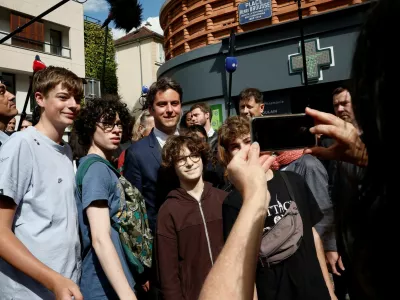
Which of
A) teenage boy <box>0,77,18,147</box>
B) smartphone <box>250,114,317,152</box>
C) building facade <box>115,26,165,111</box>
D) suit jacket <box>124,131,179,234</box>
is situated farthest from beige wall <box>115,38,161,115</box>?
smartphone <box>250,114,317,152</box>

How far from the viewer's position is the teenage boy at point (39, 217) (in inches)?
72.6

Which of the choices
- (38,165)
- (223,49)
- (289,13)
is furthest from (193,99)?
(38,165)

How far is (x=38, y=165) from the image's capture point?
2.13 meters

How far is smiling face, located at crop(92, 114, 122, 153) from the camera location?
2785 mm

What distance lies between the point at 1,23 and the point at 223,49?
1412 cm

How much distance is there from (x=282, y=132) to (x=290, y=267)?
1179 mm

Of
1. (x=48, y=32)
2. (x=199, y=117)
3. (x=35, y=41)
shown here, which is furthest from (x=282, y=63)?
(x=48, y=32)

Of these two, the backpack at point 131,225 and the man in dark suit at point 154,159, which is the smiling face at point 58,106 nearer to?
the backpack at point 131,225

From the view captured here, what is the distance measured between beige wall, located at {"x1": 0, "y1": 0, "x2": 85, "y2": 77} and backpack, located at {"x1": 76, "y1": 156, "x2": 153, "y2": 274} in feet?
66.6

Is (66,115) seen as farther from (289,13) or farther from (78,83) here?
(289,13)

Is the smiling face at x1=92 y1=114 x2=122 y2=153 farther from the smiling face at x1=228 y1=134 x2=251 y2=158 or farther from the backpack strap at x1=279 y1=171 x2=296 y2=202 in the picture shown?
the backpack strap at x1=279 y1=171 x2=296 y2=202

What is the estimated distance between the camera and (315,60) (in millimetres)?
10969

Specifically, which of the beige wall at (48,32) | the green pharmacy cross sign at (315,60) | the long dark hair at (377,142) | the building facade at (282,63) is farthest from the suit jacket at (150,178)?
the beige wall at (48,32)

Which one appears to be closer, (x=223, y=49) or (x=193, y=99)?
(x=223, y=49)
